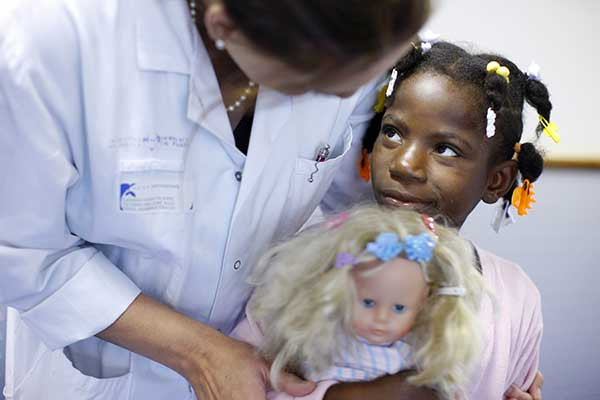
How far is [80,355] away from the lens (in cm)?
114

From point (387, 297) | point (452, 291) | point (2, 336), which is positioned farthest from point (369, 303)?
point (2, 336)

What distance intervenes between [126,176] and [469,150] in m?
0.60

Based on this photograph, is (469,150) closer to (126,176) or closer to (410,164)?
(410,164)

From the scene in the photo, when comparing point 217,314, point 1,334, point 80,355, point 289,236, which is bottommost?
point 1,334

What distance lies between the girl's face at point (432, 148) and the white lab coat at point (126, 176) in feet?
0.31

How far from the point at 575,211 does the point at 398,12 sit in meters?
1.36

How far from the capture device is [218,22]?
2.36 ft

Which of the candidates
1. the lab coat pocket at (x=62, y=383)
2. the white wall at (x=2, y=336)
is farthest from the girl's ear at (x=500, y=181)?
the white wall at (x=2, y=336)

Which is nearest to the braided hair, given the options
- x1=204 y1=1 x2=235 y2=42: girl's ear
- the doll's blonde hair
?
the doll's blonde hair

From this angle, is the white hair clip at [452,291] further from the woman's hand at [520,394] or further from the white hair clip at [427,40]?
the white hair clip at [427,40]

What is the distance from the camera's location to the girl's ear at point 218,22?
2.31ft

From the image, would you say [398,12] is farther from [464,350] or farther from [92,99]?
[464,350]

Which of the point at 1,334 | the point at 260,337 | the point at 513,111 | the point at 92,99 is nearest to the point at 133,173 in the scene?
the point at 92,99

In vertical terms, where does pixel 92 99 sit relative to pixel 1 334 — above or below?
above
